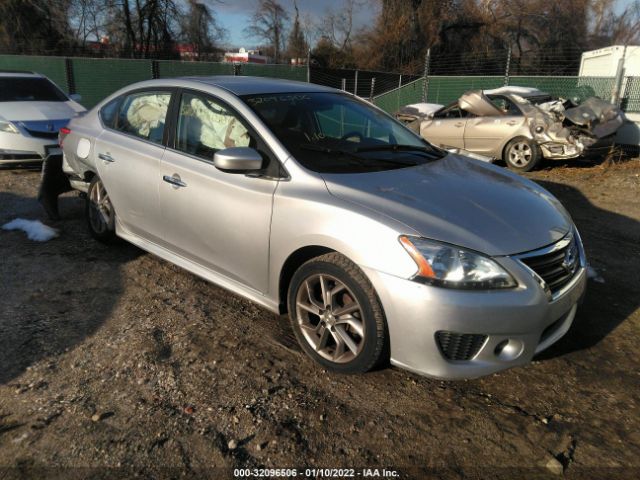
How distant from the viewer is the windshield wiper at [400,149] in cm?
358

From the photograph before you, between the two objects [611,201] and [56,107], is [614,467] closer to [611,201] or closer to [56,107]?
[611,201]

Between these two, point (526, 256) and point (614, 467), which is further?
point (526, 256)

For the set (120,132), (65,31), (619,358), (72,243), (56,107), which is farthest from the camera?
(65,31)

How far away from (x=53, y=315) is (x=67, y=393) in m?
1.04

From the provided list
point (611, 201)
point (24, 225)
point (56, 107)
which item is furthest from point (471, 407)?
point (56, 107)

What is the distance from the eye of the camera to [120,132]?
4.40m

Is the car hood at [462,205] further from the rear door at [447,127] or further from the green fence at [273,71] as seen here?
the green fence at [273,71]

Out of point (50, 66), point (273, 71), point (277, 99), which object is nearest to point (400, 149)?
point (277, 99)

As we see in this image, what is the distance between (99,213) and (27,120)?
4.28 m

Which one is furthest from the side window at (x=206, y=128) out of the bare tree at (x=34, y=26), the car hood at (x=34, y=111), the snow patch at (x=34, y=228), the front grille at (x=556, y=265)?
the bare tree at (x=34, y=26)

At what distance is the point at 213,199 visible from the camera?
3.41 metres

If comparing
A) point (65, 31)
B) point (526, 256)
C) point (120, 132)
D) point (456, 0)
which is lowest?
point (526, 256)

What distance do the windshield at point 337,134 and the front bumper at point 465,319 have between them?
94 centimetres

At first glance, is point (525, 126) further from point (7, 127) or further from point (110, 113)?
point (7, 127)
